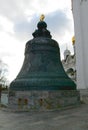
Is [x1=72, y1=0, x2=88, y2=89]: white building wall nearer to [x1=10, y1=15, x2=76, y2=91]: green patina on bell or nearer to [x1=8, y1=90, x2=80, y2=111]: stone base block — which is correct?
[x1=10, y1=15, x2=76, y2=91]: green patina on bell

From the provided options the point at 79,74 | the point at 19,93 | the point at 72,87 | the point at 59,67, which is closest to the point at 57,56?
the point at 59,67

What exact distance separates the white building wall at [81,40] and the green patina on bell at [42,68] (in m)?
5.31

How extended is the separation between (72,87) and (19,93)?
2592 millimetres

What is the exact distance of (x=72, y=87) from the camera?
39.7 ft

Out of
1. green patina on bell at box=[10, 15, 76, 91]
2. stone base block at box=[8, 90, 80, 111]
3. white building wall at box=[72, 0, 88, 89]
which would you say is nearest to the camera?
stone base block at box=[8, 90, 80, 111]

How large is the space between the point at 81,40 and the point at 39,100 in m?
8.97

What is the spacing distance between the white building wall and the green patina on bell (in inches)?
209

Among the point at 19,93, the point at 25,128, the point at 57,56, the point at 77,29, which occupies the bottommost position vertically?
the point at 25,128

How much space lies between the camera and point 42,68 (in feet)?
38.8

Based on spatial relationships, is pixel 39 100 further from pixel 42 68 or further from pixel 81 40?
pixel 81 40

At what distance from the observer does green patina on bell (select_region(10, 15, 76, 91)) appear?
37.0 feet

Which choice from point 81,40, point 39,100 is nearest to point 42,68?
point 39,100

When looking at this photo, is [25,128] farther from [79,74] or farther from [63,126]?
[79,74]

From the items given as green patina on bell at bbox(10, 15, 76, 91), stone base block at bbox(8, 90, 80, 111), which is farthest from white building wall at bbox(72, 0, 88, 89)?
stone base block at bbox(8, 90, 80, 111)
